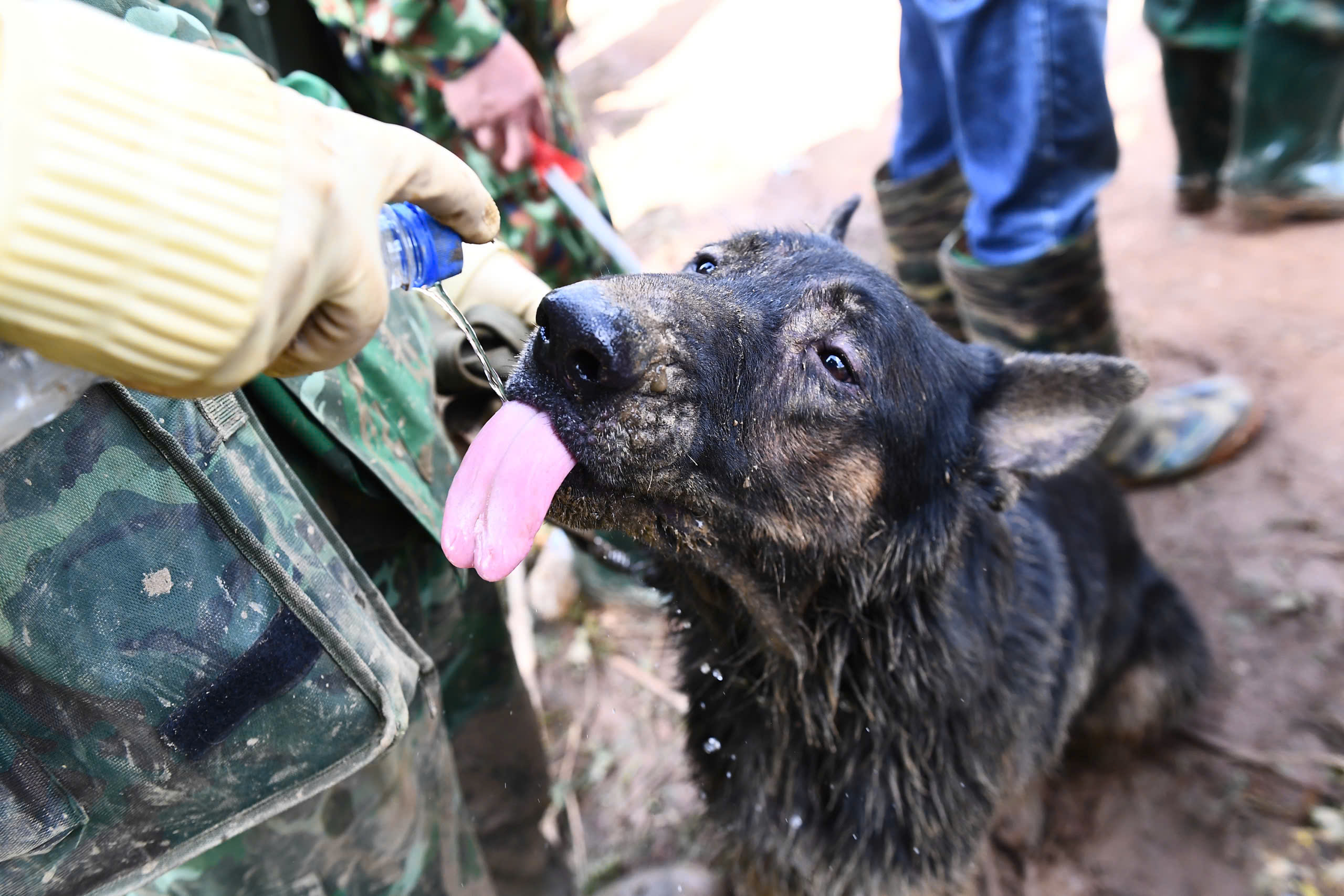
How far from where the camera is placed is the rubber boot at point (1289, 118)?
17.9ft

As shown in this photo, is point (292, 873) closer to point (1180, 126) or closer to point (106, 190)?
point (106, 190)

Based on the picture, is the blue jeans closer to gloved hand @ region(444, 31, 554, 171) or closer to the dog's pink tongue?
gloved hand @ region(444, 31, 554, 171)

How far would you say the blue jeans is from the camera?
3471 mm

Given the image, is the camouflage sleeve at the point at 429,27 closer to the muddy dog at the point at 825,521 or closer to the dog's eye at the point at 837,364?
the muddy dog at the point at 825,521

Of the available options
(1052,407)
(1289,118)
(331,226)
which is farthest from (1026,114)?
(1289,118)

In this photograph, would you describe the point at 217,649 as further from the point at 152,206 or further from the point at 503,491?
the point at 152,206

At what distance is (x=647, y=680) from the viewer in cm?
446

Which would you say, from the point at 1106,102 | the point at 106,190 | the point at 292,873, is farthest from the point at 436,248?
the point at 1106,102

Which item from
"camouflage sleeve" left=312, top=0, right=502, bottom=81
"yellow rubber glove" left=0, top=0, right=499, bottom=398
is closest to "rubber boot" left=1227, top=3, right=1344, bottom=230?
"camouflage sleeve" left=312, top=0, right=502, bottom=81

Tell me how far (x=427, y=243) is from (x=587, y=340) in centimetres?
36

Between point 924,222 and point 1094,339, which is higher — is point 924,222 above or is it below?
above

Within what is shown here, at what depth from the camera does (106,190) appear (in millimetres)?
907

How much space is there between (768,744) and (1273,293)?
17.0 ft

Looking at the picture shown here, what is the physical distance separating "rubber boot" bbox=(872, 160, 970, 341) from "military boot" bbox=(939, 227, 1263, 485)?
0.37 metres
